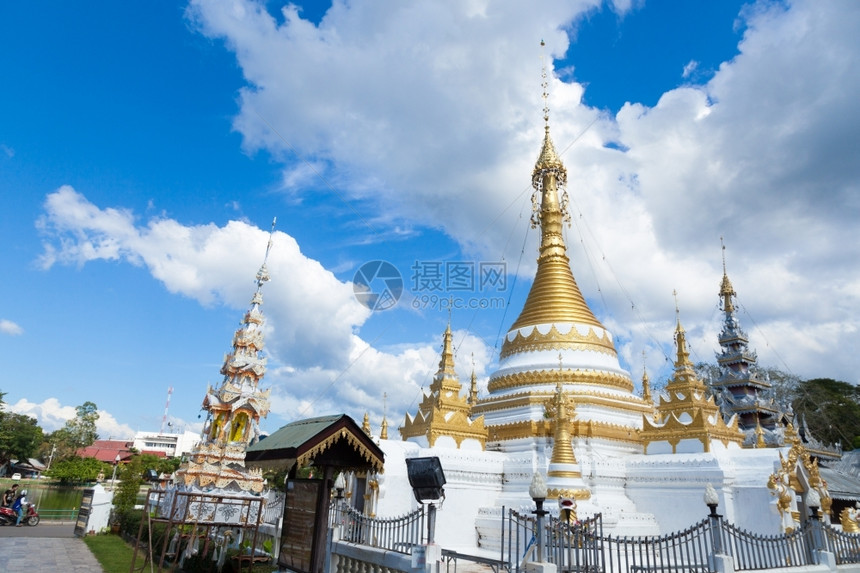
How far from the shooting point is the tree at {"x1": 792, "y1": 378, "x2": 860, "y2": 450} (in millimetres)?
54375

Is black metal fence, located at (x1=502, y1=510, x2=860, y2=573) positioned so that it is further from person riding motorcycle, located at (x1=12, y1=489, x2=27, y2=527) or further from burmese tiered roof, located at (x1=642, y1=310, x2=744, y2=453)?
person riding motorcycle, located at (x1=12, y1=489, x2=27, y2=527)

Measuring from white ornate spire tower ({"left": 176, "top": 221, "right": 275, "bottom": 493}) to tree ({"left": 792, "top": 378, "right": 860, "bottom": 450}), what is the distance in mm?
52154

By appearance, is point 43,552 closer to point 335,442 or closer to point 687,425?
point 335,442

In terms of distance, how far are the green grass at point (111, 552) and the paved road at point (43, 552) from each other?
0.20 m

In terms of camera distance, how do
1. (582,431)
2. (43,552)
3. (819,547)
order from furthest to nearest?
(582,431) → (43,552) → (819,547)

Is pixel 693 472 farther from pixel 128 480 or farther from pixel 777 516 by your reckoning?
pixel 128 480

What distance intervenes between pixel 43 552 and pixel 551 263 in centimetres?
2589

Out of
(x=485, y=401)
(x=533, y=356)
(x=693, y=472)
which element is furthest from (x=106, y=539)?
(x=693, y=472)

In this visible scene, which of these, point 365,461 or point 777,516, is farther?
point 777,516

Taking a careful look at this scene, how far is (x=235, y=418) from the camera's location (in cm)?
2477

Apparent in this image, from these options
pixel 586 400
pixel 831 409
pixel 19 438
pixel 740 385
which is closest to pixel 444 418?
pixel 586 400

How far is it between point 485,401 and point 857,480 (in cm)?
2400

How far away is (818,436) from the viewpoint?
180 ft

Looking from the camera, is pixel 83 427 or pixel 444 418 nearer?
pixel 444 418
